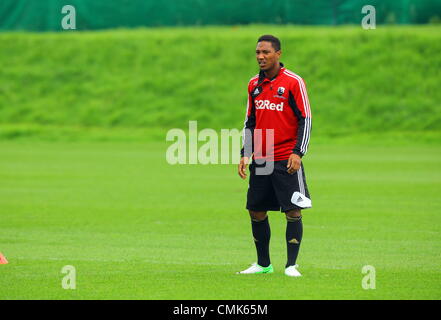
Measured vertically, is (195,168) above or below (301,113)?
below

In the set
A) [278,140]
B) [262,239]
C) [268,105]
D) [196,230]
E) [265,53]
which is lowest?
[196,230]

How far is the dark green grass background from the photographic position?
33.0 ft

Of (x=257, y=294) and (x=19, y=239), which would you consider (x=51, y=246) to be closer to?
(x=19, y=239)

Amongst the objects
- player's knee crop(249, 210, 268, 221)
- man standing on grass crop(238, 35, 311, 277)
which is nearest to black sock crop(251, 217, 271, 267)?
player's knee crop(249, 210, 268, 221)

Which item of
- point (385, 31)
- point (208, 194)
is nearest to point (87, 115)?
point (385, 31)

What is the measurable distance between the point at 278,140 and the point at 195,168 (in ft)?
47.0

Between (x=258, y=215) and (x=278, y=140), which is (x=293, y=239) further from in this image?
(x=278, y=140)

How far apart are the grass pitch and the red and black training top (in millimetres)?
1300

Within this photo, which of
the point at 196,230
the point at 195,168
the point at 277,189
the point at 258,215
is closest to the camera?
the point at 277,189

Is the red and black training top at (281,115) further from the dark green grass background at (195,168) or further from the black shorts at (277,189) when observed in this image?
the dark green grass background at (195,168)

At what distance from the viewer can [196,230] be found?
1373cm

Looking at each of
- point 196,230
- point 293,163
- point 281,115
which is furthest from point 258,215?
point 196,230

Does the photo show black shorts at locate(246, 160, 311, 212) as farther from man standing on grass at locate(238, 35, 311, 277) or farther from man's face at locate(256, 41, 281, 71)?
man's face at locate(256, 41, 281, 71)

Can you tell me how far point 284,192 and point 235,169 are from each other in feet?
46.4
